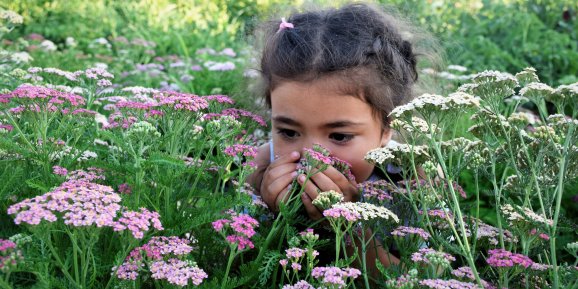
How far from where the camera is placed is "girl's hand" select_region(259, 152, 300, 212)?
10.2 ft

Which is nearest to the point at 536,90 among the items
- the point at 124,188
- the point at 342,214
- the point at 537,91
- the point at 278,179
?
the point at 537,91

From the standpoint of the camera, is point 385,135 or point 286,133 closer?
point 286,133

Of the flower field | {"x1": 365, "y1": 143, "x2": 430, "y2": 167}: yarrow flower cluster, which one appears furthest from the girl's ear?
{"x1": 365, "y1": 143, "x2": 430, "y2": 167}: yarrow flower cluster

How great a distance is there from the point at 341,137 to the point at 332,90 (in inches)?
9.8

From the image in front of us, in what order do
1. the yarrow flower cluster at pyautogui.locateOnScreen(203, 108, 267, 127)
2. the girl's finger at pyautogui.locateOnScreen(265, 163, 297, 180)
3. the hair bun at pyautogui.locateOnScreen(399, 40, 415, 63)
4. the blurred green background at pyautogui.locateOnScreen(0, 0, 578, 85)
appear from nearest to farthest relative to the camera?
1. the yarrow flower cluster at pyautogui.locateOnScreen(203, 108, 267, 127)
2. the girl's finger at pyautogui.locateOnScreen(265, 163, 297, 180)
3. the hair bun at pyautogui.locateOnScreen(399, 40, 415, 63)
4. the blurred green background at pyautogui.locateOnScreen(0, 0, 578, 85)

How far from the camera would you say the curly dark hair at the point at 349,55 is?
Result: 3641 mm

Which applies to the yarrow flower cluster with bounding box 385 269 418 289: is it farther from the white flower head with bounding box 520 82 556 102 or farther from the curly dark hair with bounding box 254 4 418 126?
the curly dark hair with bounding box 254 4 418 126

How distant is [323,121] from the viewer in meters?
3.45

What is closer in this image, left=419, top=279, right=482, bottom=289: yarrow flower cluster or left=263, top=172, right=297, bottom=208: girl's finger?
left=419, top=279, right=482, bottom=289: yarrow flower cluster

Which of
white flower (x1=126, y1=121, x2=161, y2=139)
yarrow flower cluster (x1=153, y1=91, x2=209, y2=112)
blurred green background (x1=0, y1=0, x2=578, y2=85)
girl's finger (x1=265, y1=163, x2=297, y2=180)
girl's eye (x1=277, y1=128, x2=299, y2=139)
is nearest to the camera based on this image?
white flower (x1=126, y1=121, x2=161, y2=139)

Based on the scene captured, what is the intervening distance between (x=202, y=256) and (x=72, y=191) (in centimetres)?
80

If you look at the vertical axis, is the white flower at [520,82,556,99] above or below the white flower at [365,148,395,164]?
above

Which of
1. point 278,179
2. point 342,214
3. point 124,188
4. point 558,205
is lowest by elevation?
point 278,179

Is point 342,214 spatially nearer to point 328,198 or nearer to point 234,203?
point 328,198
